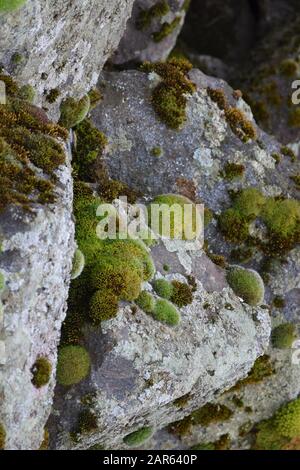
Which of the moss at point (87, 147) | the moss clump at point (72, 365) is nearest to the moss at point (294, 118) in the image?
the moss at point (87, 147)

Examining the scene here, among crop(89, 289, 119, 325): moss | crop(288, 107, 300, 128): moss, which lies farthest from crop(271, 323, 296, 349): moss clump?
crop(288, 107, 300, 128): moss

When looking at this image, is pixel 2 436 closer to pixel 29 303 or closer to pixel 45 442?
pixel 45 442

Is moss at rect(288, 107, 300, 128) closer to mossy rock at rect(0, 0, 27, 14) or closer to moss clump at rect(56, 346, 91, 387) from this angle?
mossy rock at rect(0, 0, 27, 14)

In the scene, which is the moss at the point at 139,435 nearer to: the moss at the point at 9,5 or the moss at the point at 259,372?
the moss at the point at 259,372

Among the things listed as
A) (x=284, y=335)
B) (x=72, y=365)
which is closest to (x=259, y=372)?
(x=284, y=335)

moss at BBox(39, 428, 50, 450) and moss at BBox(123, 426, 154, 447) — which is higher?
moss at BBox(39, 428, 50, 450)
